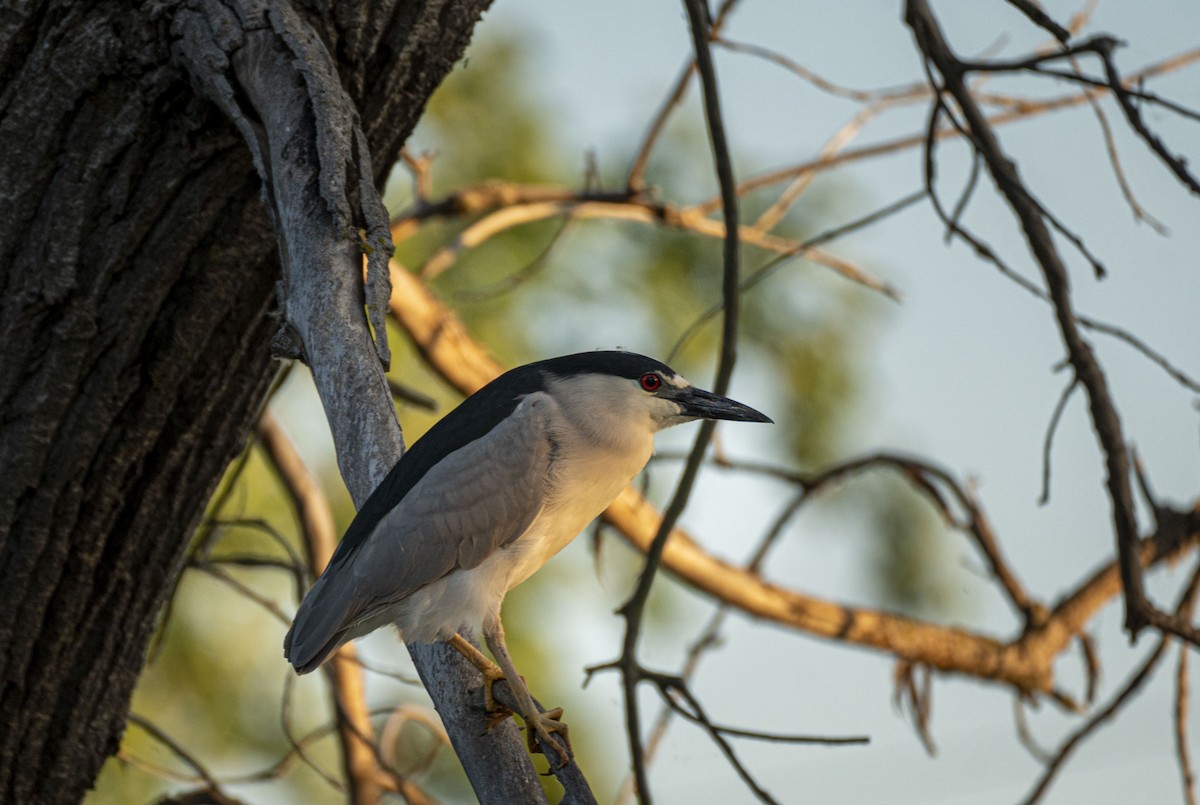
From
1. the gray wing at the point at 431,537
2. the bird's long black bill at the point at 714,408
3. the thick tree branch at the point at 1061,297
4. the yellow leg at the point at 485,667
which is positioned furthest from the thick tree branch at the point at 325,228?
the thick tree branch at the point at 1061,297

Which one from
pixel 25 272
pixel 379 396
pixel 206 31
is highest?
pixel 206 31

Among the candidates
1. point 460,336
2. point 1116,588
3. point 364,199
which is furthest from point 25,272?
point 1116,588

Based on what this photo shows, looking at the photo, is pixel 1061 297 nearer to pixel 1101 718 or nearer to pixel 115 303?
pixel 1101 718

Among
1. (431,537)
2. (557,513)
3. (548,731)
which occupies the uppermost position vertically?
(557,513)

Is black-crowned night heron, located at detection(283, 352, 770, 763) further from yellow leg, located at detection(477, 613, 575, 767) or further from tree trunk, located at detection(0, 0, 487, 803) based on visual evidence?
tree trunk, located at detection(0, 0, 487, 803)

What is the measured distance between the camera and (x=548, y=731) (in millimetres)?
1942

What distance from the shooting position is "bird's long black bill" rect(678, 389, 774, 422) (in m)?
2.33

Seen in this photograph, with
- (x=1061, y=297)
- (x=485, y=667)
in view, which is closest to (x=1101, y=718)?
(x=1061, y=297)

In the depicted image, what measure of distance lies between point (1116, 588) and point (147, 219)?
316 cm

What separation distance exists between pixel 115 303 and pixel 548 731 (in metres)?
1.13

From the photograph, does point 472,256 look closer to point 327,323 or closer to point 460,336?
point 460,336

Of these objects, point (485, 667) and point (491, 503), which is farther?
point (491, 503)

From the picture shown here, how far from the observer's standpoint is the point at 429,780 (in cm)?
588

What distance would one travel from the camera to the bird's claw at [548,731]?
168 centimetres
